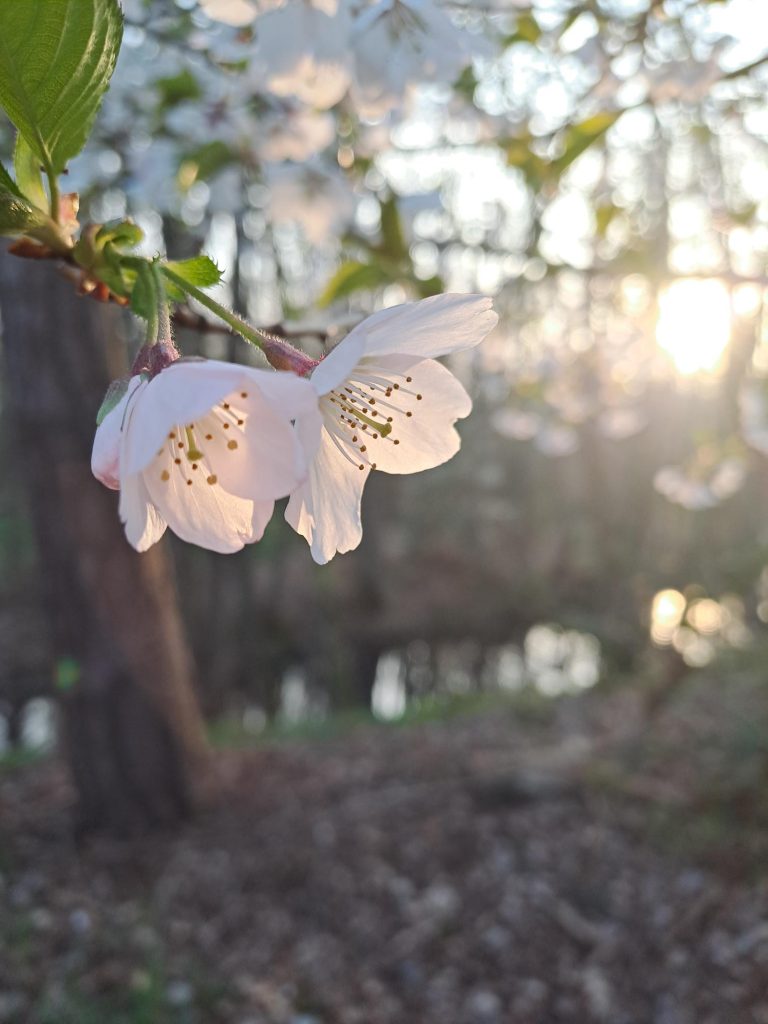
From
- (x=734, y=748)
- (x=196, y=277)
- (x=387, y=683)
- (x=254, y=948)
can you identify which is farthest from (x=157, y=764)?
(x=387, y=683)

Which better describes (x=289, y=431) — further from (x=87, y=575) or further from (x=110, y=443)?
(x=87, y=575)

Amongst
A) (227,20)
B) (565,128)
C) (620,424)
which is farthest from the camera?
(620,424)

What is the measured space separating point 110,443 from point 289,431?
0.33ft

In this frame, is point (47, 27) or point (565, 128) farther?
point (565, 128)

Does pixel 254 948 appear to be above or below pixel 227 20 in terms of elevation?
below

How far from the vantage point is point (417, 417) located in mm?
607

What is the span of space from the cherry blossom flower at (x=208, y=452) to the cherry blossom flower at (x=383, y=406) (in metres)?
0.02

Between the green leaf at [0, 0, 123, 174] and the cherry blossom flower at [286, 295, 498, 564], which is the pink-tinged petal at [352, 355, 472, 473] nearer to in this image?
the cherry blossom flower at [286, 295, 498, 564]

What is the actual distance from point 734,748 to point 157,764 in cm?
177

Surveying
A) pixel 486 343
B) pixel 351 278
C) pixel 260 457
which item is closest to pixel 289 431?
pixel 260 457

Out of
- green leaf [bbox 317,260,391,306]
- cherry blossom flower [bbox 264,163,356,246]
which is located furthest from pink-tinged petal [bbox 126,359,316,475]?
cherry blossom flower [bbox 264,163,356,246]

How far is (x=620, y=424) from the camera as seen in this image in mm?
3412

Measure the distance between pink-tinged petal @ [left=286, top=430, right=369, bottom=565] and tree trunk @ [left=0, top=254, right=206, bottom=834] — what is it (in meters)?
1.61

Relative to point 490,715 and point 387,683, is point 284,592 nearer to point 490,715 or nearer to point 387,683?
point 387,683
